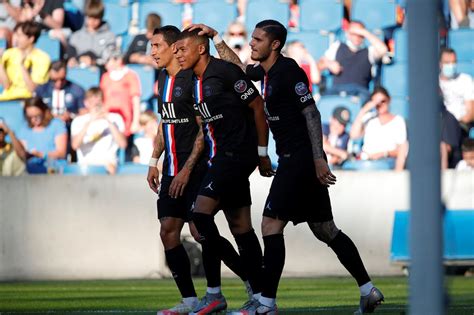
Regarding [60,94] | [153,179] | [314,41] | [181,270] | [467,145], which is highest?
[314,41]

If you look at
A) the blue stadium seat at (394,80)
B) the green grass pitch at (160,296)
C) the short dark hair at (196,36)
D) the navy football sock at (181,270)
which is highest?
the short dark hair at (196,36)

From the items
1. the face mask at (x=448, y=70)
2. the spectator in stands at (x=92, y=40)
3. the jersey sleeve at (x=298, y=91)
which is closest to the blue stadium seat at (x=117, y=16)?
the spectator in stands at (x=92, y=40)

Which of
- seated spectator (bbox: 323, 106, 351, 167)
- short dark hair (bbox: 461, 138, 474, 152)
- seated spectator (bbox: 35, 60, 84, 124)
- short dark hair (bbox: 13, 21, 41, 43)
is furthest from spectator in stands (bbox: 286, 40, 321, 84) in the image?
short dark hair (bbox: 13, 21, 41, 43)

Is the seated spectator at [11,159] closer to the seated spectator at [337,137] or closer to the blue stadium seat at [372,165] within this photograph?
the seated spectator at [337,137]

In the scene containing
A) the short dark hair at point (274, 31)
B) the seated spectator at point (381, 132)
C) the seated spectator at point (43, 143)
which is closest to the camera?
the short dark hair at point (274, 31)

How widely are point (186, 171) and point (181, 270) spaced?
83 centimetres

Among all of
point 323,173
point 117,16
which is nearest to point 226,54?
point 323,173

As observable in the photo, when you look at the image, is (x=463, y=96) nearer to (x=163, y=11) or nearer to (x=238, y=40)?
(x=238, y=40)

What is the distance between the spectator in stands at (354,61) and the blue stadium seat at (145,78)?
263 centimetres

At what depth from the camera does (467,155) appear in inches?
629

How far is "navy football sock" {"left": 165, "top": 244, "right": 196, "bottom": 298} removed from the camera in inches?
378

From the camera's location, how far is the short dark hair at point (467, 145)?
16.0 metres

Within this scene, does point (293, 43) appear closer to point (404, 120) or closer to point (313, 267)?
point (404, 120)

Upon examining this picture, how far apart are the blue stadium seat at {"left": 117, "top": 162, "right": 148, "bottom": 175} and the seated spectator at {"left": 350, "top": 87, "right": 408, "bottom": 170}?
3.12 meters
